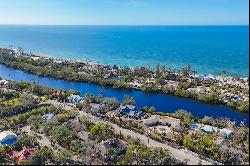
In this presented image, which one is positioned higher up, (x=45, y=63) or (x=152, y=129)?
(x=45, y=63)

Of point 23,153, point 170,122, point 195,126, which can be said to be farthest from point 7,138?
point 195,126

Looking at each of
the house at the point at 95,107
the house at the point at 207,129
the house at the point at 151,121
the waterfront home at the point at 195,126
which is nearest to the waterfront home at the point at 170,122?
the house at the point at 151,121

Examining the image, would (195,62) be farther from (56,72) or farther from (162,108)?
(162,108)

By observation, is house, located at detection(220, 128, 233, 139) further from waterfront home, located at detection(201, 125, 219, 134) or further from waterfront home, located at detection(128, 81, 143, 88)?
waterfront home, located at detection(128, 81, 143, 88)

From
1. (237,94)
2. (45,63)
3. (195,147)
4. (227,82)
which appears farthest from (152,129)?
(45,63)

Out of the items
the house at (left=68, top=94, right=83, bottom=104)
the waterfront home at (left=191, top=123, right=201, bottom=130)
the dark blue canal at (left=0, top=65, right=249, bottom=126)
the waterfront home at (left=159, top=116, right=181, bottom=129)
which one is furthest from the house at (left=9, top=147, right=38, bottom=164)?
the dark blue canal at (left=0, top=65, right=249, bottom=126)

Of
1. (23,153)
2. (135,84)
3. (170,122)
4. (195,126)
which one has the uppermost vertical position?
(135,84)

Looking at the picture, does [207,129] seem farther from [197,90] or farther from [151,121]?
[197,90]
